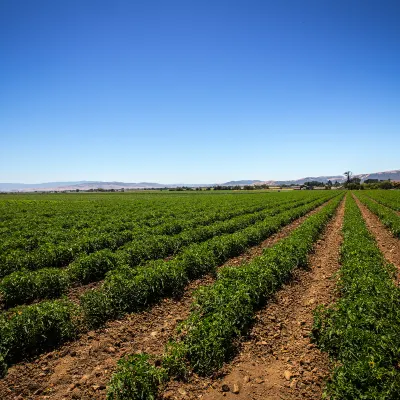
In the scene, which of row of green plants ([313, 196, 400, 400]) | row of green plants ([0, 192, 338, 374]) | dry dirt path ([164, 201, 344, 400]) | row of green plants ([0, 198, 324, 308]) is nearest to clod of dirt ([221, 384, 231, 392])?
dry dirt path ([164, 201, 344, 400])

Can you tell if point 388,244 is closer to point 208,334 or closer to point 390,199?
point 208,334

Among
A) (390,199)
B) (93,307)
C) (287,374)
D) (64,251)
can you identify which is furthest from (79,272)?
(390,199)

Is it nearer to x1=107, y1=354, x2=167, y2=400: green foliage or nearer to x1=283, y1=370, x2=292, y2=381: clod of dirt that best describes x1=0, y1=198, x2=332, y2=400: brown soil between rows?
x1=107, y1=354, x2=167, y2=400: green foliage

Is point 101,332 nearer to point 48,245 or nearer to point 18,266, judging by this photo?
point 18,266

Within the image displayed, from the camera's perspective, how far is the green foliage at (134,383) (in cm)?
472

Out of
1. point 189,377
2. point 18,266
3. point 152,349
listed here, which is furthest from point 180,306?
point 18,266

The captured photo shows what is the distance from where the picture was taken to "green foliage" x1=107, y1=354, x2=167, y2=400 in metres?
4.72

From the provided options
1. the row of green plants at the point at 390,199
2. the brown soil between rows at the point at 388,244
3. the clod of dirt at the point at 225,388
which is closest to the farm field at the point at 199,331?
the clod of dirt at the point at 225,388

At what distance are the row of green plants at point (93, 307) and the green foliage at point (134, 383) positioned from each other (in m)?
2.86

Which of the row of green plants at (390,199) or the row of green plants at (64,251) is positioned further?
the row of green plants at (390,199)

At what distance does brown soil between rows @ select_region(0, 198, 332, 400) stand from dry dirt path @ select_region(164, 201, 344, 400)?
1.69 m

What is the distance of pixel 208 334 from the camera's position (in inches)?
241

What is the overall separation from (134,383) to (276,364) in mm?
3405

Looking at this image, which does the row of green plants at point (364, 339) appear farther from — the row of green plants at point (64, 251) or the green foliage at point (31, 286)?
the row of green plants at point (64, 251)
